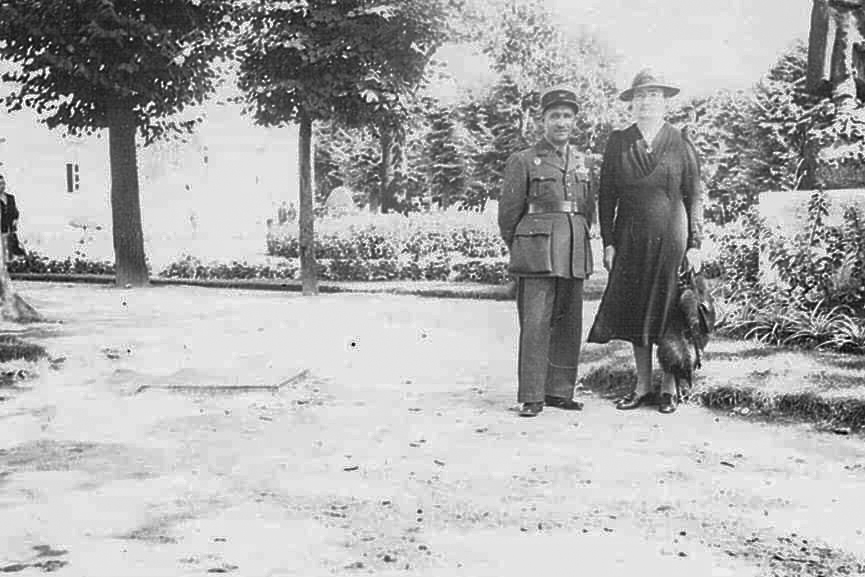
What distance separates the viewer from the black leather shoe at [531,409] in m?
6.91

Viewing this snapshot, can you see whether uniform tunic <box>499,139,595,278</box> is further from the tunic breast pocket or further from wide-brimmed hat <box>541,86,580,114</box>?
wide-brimmed hat <box>541,86,580,114</box>

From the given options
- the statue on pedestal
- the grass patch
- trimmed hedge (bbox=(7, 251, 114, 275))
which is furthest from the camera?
trimmed hedge (bbox=(7, 251, 114, 275))

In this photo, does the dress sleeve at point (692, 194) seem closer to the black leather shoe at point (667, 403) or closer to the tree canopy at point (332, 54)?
the black leather shoe at point (667, 403)

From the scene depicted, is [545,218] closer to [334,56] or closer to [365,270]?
[334,56]

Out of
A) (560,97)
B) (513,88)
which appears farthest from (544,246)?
(513,88)

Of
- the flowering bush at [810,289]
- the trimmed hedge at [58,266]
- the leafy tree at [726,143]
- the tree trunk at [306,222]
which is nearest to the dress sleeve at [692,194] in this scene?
the flowering bush at [810,289]

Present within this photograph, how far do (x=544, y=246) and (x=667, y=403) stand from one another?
1.32m

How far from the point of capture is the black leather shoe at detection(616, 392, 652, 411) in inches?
281

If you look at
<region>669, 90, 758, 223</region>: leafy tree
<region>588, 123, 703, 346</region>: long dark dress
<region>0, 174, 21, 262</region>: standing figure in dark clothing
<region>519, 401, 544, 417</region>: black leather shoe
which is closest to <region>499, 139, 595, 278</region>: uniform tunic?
<region>588, 123, 703, 346</region>: long dark dress

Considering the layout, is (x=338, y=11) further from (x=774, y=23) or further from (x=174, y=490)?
(x=174, y=490)

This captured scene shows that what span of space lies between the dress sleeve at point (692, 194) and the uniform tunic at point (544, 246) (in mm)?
638

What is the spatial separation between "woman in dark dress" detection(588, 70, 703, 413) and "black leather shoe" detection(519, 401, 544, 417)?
2.35ft

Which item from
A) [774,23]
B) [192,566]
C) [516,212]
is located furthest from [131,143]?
[192,566]

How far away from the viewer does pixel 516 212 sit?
6.93 m
